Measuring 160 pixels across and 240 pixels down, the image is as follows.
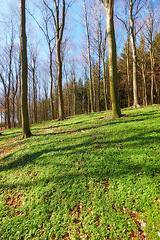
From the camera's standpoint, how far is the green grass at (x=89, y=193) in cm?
192

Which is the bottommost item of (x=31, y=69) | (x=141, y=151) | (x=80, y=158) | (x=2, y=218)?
(x=2, y=218)

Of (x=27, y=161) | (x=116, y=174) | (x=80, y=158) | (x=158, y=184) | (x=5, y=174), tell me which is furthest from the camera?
(x=27, y=161)

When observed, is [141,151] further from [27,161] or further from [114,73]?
[114,73]

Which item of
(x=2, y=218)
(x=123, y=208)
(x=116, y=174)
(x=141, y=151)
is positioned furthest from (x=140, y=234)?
(x=2, y=218)

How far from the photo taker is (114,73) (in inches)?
265

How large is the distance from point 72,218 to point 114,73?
22.2 ft

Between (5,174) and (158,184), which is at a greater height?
Answer: (158,184)

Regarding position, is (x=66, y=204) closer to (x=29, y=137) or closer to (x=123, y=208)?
(x=123, y=208)

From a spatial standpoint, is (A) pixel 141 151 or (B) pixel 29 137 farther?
(B) pixel 29 137

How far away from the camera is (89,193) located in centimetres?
254

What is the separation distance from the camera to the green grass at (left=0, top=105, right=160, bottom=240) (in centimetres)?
192

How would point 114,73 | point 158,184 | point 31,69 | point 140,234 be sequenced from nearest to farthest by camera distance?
point 140,234 → point 158,184 → point 114,73 → point 31,69

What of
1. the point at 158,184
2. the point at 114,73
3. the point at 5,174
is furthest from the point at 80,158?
the point at 114,73

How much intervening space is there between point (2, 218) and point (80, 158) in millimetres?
2306
